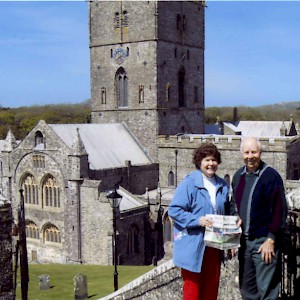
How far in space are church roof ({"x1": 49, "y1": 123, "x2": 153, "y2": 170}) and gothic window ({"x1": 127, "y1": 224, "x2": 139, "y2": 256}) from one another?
4077mm

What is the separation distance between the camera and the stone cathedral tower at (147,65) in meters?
33.0

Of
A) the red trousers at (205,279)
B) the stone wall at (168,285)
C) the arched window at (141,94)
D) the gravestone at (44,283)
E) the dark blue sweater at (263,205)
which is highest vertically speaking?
the arched window at (141,94)

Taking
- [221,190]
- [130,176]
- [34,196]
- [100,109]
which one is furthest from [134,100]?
[221,190]

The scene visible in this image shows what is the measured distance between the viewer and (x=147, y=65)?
33031 mm

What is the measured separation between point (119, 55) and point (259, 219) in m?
29.6

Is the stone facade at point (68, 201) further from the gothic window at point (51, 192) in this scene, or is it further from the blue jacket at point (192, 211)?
the blue jacket at point (192, 211)

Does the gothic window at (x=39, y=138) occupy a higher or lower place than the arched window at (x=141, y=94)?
lower

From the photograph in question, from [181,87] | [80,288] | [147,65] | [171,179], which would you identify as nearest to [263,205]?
[80,288]

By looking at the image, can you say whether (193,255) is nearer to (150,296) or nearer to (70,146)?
(150,296)

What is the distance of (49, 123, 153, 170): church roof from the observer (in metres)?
28.8

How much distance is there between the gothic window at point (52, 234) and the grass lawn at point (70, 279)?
392 cm

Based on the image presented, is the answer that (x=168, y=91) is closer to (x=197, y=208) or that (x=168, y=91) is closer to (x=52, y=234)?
(x=52, y=234)

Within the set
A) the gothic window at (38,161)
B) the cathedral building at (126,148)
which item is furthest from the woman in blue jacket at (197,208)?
the gothic window at (38,161)

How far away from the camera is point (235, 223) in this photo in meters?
5.60
